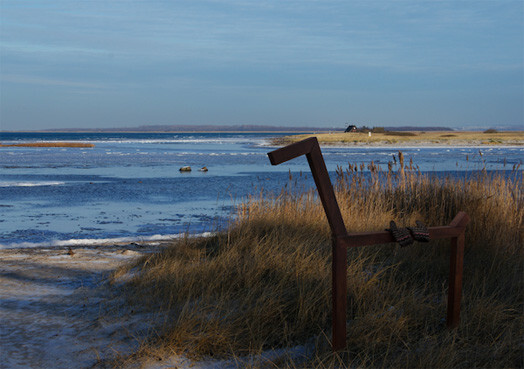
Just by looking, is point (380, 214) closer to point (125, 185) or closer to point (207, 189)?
point (207, 189)

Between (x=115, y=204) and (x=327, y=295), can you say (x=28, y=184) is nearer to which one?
(x=115, y=204)

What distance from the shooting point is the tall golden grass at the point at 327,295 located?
3465mm

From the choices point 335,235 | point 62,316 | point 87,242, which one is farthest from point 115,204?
point 335,235

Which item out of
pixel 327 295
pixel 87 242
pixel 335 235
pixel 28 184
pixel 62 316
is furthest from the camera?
pixel 28 184

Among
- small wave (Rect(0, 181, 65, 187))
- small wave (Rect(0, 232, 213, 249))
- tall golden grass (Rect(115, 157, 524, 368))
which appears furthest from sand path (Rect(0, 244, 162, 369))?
small wave (Rect(0, 181, 65, 187))

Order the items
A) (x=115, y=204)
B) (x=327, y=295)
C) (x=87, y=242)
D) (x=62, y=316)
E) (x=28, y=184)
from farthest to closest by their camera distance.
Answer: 1. (x=28, y=184)
2. (x=115, y=204)
3. (x=87, y=242)
4. (x=62, y=316)
5. (x=327, y=295)

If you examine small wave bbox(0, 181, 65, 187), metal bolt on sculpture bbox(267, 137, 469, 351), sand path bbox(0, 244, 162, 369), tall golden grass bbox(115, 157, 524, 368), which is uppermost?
metal bolt on sculpture bbox(267, 137, 469, 351)

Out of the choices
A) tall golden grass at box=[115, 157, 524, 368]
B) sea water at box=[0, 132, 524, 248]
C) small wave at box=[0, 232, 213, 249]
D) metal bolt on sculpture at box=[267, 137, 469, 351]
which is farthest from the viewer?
sea water at box=[0, 132, 524, 248]

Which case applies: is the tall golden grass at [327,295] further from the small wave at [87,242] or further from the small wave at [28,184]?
the small wave at [28,184]

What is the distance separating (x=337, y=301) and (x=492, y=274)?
2.45 metres

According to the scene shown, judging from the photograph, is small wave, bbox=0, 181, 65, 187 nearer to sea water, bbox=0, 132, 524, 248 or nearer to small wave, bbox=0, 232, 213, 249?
sea water, bbox=0, 132, 524, 248

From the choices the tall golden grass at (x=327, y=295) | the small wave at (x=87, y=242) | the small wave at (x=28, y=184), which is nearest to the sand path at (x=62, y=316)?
the tall golden grass at (x=327, y=295)

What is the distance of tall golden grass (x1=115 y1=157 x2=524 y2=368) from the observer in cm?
346

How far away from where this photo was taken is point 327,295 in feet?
13.2
